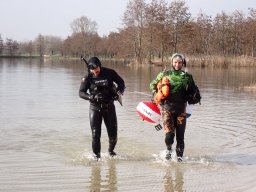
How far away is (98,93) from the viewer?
7363mm

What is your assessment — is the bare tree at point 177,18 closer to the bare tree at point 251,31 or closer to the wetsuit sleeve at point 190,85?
the bare tree at point 251,31

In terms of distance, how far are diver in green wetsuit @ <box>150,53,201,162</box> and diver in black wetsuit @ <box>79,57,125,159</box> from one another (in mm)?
811

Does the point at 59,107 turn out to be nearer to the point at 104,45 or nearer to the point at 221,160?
the point at 221,160

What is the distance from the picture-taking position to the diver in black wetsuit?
736 centimetres

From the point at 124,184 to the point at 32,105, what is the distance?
30.6ft

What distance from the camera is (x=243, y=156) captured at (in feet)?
26.0

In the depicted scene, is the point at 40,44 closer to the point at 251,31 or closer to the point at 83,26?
the point at 83,26

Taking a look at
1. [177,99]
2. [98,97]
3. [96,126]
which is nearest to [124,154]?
[96,126]

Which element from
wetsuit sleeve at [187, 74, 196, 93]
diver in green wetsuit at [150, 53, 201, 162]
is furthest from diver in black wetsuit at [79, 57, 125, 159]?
wetsuit sleeve at [187, 74, 196, 93]

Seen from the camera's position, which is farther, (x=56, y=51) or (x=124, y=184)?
(x=56, y=51)

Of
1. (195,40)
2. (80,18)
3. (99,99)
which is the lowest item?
(99,99)

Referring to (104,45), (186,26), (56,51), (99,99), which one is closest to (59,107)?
(99,99)

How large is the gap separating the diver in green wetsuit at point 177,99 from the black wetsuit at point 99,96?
81 centimetres

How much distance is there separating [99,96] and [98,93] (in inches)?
2.2
